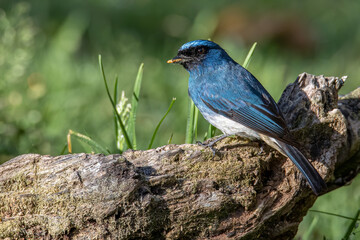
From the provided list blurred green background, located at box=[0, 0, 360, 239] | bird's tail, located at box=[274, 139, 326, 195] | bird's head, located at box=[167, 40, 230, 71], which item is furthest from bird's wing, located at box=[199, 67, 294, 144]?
blurred green background, located at box=[0, 0, 360, 239]

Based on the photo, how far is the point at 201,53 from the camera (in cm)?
393

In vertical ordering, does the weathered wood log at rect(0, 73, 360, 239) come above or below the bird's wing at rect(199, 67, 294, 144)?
below

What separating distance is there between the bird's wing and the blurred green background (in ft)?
2.48

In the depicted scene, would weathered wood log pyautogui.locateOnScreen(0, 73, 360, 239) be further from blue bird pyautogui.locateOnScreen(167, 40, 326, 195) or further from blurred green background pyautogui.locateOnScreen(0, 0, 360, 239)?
blurred green background pyautogui.locateOnScreen(0, 0, 360, 239)

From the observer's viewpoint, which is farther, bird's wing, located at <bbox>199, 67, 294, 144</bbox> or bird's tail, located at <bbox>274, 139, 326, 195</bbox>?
bird's wing, located at <bbox>199, 67, 294, 144</bbox>

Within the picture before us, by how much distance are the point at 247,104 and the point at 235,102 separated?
0.33 ft

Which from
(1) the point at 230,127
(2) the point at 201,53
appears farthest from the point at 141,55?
(1) the point at 230,127

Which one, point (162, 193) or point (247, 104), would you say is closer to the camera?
point (162, 193)

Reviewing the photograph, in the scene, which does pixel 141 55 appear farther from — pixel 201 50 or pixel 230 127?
pixel 230 127

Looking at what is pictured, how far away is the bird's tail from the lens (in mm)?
2840

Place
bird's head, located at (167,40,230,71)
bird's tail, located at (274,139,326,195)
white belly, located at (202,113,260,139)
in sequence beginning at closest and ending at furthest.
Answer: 1. bird's tail, located at (274,139,326,195)
2. white belly, located at (202,113,260,139)
3. bird's head, located at (167,40,230,71)

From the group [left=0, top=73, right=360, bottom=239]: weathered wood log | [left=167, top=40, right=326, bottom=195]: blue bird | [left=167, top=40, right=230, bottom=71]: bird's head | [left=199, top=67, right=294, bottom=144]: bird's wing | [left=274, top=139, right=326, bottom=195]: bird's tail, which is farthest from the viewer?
[left=167, top=40, right=230, bottom=71]: bird's head

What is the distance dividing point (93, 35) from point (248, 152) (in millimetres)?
4277

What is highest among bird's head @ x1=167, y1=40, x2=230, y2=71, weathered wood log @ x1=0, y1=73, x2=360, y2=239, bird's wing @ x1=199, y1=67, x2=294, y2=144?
bird's head @ x1=167, y1=40, x2=230, y2=71
